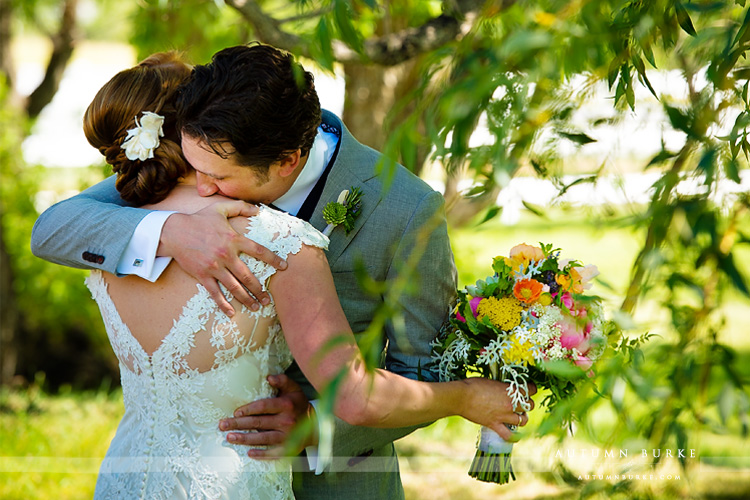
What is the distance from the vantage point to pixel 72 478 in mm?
4031

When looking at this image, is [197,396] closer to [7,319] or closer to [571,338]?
[571,338]

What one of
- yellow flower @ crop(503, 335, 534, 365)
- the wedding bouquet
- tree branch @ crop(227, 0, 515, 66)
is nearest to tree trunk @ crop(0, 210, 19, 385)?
tree branch @ crop(227, 0, 515, 66)

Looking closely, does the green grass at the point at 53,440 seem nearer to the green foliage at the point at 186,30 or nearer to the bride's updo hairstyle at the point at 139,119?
the green foliage at the point at 186,30

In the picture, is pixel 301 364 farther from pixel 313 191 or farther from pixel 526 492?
pixel 526 492

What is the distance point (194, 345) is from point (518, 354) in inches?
31.7

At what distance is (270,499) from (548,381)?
785mm

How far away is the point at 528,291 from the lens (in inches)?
76.0

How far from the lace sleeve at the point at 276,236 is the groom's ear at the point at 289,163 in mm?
137

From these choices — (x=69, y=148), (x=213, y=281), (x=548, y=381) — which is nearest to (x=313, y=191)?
(x=213, y=281)

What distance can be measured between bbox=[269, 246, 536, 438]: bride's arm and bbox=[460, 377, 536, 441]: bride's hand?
88mm

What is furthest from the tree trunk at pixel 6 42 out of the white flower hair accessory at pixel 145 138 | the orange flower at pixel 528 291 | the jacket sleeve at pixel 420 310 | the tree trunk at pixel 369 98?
the orange flower at pixel 528 291

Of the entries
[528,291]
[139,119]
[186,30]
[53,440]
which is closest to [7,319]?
[53,440]

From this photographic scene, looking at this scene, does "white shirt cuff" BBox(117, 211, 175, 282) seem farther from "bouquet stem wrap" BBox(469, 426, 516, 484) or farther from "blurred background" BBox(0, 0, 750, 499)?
"bouquet stem wrap" BBox(469, 426, 516, 484)

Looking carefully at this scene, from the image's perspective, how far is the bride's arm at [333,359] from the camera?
163 centimetres
